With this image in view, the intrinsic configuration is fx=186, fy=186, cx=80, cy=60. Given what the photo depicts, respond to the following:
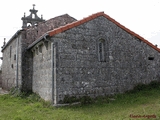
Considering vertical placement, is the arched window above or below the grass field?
above

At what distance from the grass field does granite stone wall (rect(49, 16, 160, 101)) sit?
0.81m

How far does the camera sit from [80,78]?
9875mm

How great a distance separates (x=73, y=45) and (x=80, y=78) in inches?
71.1

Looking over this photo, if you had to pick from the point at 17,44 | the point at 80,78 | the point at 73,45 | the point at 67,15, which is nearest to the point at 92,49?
the point at 73,45

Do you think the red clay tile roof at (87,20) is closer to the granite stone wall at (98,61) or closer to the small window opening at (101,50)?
the granite stone wall at (98,61)

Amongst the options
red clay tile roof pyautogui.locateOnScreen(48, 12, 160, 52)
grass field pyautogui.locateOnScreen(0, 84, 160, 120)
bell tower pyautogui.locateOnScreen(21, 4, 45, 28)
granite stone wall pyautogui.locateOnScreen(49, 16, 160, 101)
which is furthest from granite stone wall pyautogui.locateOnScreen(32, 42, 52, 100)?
bell tower pyautogui.locateOnScreen(21, 4, 45, 28)

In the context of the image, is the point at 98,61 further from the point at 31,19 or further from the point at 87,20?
the point at 31,19

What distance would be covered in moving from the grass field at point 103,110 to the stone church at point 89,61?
75 centimetres

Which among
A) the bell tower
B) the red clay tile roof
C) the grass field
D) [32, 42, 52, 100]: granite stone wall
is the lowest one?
the grass field

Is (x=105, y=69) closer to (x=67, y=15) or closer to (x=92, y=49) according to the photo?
(x=92, y=49)

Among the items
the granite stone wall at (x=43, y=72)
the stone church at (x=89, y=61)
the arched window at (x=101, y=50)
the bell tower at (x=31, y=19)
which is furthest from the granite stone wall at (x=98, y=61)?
the bell tower at (x=31, y=19)

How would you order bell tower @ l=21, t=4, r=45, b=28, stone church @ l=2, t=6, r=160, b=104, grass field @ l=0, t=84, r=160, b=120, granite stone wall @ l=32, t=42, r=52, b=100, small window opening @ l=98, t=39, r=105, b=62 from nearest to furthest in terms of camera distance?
grass field @ l=0, t=84, r=160, b=120, stone church @ l=2, t=6, r=160, b=104, granite stone wall @ l=32, t=42, r=52, b=100, small window opening @ l=98, t=39, r=105, b=62, bell tower @ l=21, t=4, r=45, b=28

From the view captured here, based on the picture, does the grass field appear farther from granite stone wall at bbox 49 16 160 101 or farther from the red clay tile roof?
the red clay tile roof

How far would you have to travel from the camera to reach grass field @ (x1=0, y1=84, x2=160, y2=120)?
6.93 meters
